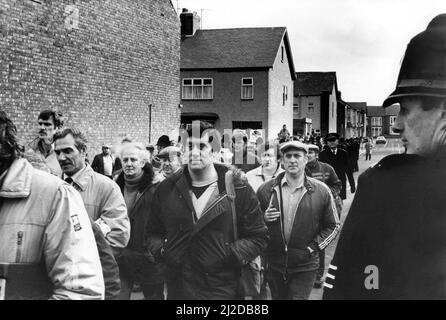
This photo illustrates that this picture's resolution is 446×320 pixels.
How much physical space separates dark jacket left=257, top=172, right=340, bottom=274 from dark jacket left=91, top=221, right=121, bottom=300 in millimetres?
1326

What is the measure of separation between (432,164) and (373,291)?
38cm

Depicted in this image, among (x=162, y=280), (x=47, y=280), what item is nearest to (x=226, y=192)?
(x=162, y=280)

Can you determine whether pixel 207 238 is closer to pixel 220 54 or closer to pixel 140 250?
pixel 140 250

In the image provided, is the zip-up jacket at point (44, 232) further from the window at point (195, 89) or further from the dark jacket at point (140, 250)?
the window at point (195, 89)

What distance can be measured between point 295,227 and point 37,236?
7.92ft

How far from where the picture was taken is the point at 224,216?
3504 millimetres

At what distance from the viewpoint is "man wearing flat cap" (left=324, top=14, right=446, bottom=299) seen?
171 cm

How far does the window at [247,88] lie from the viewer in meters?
14.8

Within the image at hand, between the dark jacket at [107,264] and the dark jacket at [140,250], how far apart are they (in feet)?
A: 3.38

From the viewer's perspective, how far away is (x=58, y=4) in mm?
9617

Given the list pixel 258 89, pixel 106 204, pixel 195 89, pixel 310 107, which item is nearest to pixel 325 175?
Answer: pixel 106 204

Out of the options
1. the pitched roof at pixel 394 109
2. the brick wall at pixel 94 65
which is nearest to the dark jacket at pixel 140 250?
the pitched roof at pixel 394 109

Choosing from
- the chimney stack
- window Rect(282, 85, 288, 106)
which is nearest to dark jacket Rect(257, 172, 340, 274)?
the chimney stack

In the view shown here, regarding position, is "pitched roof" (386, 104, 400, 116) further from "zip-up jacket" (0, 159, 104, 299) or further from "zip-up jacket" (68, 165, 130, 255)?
"zip-up jacket" (68, 165, 130, 255)
